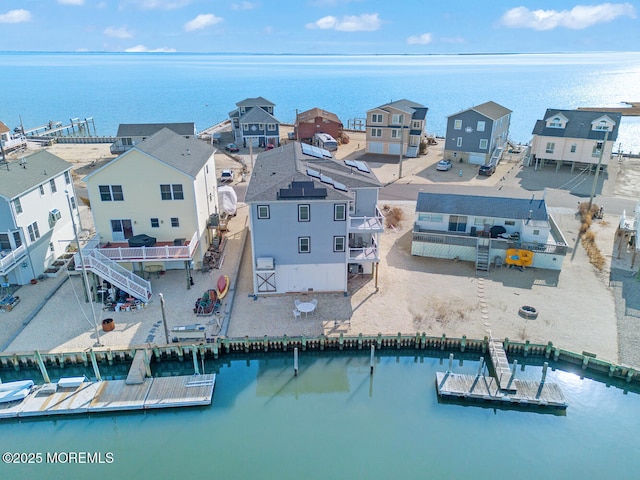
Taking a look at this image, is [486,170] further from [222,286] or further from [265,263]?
[222,286]

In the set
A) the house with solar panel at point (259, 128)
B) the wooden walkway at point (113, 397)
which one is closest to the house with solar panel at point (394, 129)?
the house with solar panel at point (259, 128)

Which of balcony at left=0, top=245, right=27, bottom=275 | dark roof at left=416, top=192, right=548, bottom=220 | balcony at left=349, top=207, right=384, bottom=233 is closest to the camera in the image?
balcony at left=0, top=245, right=27, bottom=275

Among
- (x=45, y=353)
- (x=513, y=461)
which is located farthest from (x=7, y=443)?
(x=513, y=461)

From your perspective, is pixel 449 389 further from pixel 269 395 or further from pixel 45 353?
pixel 45 353

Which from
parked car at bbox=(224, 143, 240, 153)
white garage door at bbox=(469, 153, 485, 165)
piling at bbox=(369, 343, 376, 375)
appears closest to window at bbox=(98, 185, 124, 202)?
piling at bbox=(369, 343, 376, 375)

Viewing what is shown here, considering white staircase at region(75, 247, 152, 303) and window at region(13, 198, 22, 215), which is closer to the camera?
white staircase at region(75, 247, 152, 303)

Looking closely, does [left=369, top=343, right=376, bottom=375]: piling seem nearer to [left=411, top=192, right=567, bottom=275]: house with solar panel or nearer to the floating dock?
the floating dock
